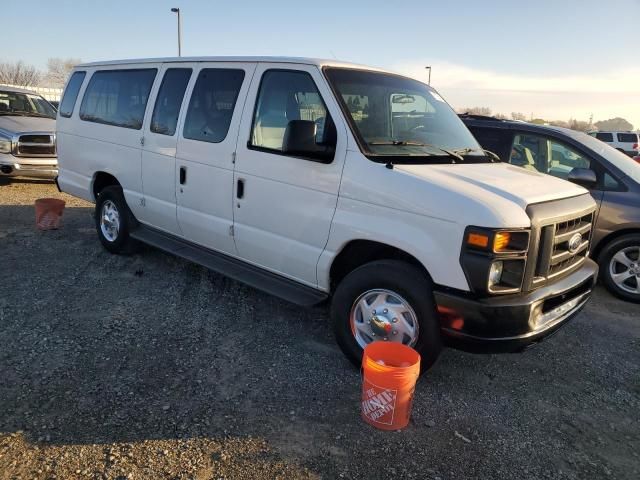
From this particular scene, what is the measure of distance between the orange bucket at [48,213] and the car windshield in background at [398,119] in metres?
4.86

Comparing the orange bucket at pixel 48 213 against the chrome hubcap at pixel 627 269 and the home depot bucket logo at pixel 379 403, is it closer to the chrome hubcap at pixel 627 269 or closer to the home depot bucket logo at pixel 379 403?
the home depot bucket logo at pixel 379 403

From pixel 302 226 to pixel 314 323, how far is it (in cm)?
108

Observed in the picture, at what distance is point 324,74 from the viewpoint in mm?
3775

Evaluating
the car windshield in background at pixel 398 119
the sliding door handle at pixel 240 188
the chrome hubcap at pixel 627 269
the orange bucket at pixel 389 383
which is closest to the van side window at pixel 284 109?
the car windshield in background at pixel 398 119

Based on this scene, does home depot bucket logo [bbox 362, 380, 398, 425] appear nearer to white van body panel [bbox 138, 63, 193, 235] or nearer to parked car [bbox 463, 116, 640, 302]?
white van body panel [bbox 138, 63, 193, 235]

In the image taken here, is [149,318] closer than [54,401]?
No

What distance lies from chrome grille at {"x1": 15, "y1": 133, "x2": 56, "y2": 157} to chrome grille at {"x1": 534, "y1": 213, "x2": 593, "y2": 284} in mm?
9722

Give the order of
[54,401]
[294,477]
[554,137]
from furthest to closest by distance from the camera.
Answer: [554,137]
[54,401]
[294,477]

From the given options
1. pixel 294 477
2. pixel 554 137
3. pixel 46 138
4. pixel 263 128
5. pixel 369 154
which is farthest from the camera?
pixel 46 138

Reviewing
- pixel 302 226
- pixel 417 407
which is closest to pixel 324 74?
pixel 302 226

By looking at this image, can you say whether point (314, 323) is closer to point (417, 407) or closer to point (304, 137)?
point (417, 407)

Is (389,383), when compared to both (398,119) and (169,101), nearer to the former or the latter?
(398,119)

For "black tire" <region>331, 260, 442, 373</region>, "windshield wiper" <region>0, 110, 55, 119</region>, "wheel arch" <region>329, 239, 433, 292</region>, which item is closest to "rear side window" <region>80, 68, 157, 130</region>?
"wheel arch" <region>329, 239, 433, 292</region>

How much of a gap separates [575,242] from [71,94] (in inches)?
233
